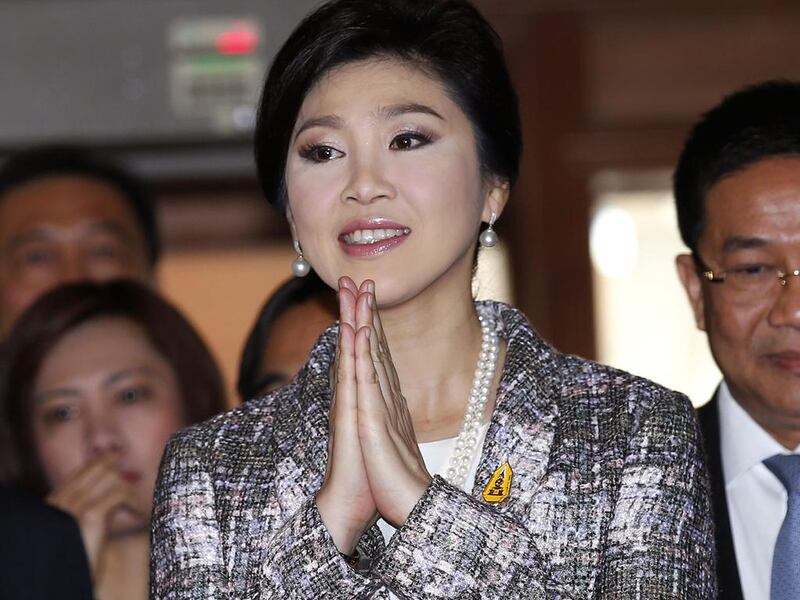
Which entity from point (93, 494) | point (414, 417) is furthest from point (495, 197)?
point (93, 494)

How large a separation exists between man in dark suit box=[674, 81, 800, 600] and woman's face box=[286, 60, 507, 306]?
0.62 metres

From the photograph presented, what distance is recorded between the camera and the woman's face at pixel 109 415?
3145 millimetres

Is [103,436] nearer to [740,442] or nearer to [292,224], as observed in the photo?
[292,224]

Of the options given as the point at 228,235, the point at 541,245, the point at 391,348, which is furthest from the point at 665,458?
the point at 228,235

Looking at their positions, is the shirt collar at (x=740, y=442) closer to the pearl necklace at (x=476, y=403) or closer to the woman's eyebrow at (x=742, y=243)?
the woman's eyebrow at (x=742, y=243)

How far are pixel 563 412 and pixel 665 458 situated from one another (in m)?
0.15

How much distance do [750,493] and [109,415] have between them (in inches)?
52.6

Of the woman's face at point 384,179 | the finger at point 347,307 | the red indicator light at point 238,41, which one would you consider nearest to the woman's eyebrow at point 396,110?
the woman's face at point 384,179

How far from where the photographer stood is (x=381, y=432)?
1852 millimetres

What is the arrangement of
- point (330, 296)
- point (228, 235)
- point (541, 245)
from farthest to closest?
point (228, 235) < point (541, 245) < point (330, 296)

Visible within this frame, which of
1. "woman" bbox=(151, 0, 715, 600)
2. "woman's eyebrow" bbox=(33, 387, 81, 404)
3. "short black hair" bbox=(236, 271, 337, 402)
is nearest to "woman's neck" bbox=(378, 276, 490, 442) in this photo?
"woman" bbox=(151, 0, 715, 600)

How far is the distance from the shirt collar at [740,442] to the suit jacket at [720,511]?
0.01 metres

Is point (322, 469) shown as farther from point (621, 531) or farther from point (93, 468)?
point (93, 468)

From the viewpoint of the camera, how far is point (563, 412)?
1986mm
